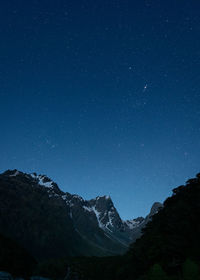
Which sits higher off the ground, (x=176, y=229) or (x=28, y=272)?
(x=176, y=229)

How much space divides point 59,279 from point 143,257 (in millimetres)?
61931

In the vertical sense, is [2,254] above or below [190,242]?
below

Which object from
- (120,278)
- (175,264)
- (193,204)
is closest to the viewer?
(175,264)

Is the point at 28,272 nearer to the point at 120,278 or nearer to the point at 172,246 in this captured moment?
the point at 120,278

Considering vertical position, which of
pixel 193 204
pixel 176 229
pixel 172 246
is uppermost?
pixel 193 204

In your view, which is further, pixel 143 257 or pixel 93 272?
pixel 93 272

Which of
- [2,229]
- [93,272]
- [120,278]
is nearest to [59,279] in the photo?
[93,272]

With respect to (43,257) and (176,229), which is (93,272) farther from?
(43,257)

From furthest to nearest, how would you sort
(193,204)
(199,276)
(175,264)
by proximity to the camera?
(193,204), (175,264), (199,276)

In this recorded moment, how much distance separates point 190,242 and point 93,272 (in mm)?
65250

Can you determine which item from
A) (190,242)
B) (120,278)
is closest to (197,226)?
(190,242)

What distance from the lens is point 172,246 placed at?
19609mm

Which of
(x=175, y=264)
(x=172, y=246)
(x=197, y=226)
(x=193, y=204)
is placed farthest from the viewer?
(x=193, y=204)

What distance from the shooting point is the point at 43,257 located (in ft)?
Result: 616
